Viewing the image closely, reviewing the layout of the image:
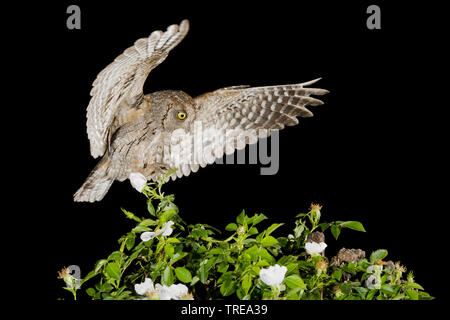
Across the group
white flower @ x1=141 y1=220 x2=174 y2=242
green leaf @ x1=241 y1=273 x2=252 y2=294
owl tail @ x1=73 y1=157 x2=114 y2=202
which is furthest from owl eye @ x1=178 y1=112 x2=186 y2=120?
green leaf @ x1=241 y1=273 x2=252 y2=294

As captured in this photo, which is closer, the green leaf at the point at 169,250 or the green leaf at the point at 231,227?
the green leaf at the point at 169,250

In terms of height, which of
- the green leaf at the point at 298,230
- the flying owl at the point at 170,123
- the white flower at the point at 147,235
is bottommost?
the green leaf at the point at 298,230

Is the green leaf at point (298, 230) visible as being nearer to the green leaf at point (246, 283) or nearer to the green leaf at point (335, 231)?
the green leaf at point (335, 231)

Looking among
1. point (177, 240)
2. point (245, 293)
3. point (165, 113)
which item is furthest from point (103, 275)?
point (165, 113)

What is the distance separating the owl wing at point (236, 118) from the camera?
3312 millimetres

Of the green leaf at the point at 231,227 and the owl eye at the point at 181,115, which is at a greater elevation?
the owl eye at the point at 181,115

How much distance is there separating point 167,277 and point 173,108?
3.67 ft

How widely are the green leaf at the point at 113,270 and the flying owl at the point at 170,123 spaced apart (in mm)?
748

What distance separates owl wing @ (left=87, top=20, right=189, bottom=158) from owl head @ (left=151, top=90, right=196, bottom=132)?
0.12 metres

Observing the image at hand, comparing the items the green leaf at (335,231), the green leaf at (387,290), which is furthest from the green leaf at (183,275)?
the green leaf at (387,290)

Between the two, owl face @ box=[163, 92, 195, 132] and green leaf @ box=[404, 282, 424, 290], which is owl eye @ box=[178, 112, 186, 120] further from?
green leaf @ box=[404, 282, 424, 290]

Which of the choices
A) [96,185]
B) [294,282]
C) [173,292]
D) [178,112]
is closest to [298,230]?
[294,282]

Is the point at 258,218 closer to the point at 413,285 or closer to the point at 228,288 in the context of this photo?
the point at 228,288

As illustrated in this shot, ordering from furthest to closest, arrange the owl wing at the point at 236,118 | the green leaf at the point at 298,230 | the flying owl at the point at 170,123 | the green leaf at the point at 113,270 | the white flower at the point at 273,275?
1. the owl wing at the point at 236,118
2. the flying owl at the point at 170,123
3. the green leaf at the point at 298,230
4. the green leaf at the point at 113,270
5. the white flower at the point at 273,275
